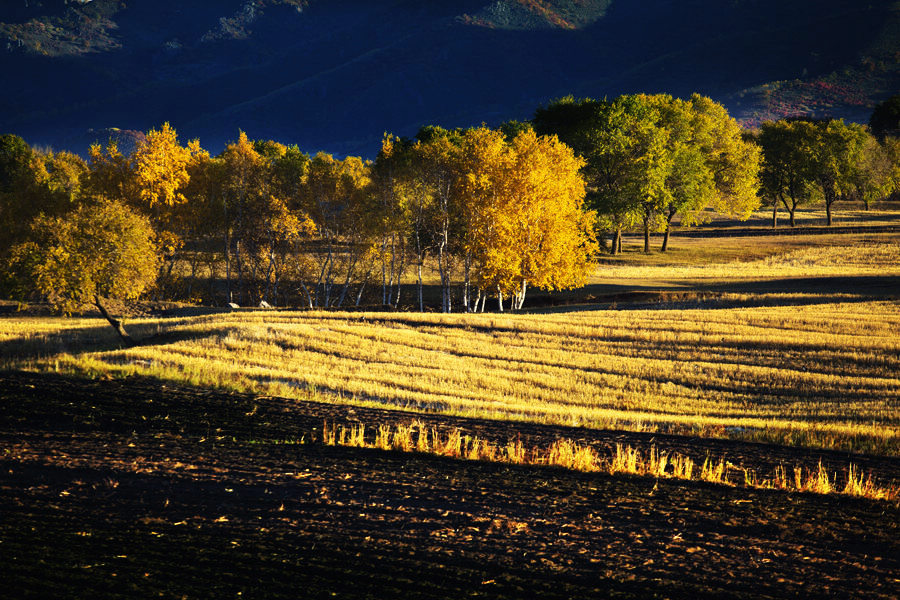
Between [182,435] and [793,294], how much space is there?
4405cm

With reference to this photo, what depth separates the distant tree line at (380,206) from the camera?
3459 centimetres

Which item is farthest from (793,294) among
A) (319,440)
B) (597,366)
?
(319,440)

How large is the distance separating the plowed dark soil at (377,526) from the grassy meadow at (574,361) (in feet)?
19.0

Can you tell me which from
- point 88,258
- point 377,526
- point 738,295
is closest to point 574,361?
point 377,526

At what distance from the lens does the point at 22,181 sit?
6288 cm

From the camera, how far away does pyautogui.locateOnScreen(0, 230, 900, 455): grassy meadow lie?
22359 mm

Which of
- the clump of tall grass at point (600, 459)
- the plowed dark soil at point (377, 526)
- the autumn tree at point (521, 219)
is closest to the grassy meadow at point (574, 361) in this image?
the clump of tall grass at point (600, 459)

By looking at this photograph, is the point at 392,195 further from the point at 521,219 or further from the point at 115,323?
the point at 115,323

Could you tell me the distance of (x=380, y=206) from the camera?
60875 mm

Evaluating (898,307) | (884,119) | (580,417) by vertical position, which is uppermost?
(884,119)

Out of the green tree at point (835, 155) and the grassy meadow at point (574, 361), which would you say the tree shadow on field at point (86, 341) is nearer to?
the grassy meadow at point (574, 361)

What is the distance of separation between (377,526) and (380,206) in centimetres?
5142

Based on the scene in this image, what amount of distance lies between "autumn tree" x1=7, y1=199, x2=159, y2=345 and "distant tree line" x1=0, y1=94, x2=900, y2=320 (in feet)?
0.27

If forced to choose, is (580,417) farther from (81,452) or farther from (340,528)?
(81,452)
